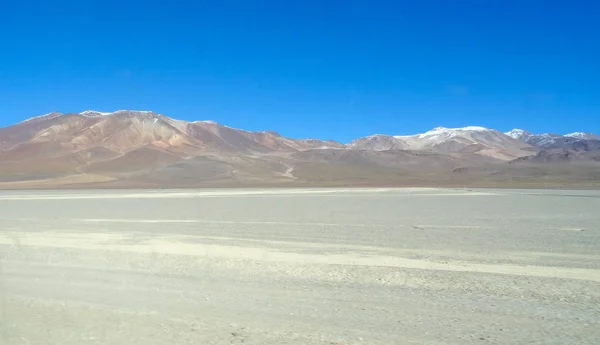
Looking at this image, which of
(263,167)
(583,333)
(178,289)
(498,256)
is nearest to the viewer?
(583,333)

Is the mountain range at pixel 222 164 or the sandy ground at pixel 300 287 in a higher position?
the mountain range at pixel 222 164

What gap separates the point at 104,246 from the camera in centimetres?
1641

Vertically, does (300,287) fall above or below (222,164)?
below

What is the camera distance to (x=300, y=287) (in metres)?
10.3

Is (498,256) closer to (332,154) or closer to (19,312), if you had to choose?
(19,312)

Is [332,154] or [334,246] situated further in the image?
[332,154]

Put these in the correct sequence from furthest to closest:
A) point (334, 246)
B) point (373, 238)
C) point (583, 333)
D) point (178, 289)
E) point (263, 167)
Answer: point (263, 167) < point (373, 238) < point (334, 246) < point (178, 289) < point (583, 333)

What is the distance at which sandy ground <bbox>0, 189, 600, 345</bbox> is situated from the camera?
745cm

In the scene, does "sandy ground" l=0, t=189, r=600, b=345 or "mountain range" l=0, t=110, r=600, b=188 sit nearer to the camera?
"sandy ground" l=0, t=189, r=600, b=345

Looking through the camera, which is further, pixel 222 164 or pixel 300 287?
pixel 222 164

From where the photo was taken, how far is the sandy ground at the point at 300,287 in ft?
24.5

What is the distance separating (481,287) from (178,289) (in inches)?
203

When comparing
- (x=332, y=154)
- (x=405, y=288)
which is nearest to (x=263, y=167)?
(x=332, y=154)

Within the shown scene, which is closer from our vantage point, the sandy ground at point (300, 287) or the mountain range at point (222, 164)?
the sandy ground at point (300, 287)
